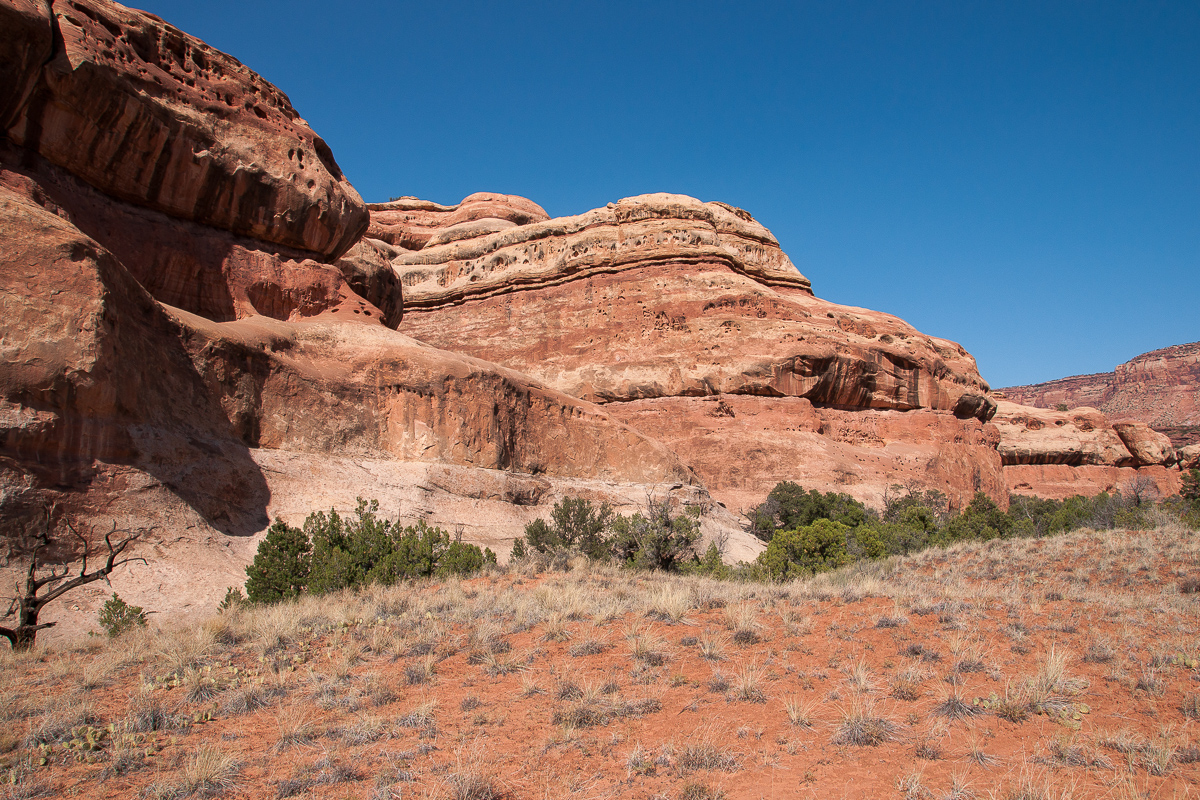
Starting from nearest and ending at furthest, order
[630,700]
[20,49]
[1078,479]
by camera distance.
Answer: [630,700], [20,49], [1078,479]

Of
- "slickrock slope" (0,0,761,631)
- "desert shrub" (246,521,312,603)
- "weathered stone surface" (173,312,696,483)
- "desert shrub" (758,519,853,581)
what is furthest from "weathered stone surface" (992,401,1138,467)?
"desert shrub" (246,521,312,603)

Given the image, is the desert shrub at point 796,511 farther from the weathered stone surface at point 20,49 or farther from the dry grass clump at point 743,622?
the weathered stone surface at point 20,49

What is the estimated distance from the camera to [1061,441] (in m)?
49.8

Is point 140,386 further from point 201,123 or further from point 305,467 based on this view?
point 201,123

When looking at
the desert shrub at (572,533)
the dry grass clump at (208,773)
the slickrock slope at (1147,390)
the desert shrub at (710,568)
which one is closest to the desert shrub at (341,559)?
the desert shrub at (572,533)

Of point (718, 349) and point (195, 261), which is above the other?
point (718, 349)

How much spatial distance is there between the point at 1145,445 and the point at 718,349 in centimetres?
3885

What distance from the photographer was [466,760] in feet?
16.3

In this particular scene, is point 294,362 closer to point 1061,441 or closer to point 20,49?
point 20,49

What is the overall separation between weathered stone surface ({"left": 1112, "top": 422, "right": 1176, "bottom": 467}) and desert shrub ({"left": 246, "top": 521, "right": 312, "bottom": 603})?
58.3 m

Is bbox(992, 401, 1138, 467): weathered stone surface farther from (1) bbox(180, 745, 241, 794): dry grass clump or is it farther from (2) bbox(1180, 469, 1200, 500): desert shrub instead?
(1) bbox(180, 745, 241, 794): dry grass clump

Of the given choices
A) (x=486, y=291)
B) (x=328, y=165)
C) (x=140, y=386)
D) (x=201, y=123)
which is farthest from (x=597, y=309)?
(x=140, y=386)

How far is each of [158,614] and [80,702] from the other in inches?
183

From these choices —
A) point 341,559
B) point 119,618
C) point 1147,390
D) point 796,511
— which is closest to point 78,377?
point 119,618
